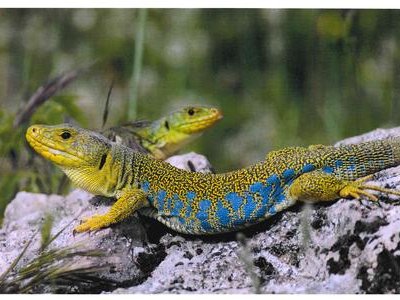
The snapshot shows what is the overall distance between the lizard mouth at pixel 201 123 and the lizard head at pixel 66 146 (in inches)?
41.1

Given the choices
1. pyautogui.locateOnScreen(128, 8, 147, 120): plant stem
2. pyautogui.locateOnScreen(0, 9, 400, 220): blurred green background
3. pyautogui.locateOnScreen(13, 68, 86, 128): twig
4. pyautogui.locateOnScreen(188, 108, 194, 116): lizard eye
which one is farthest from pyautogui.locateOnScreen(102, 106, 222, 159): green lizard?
pyautogui.locateOnScreen(13, 68, 86, 128): twig

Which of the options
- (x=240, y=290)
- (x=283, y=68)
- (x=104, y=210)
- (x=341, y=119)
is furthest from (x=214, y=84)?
(x=240, y=290)

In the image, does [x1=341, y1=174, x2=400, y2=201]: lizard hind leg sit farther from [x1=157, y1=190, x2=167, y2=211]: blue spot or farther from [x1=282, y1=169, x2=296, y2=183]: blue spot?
[x1=157, y1=190, x2=167, y2=211]: blue spot

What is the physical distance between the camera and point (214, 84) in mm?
5277

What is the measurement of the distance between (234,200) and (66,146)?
839 mm

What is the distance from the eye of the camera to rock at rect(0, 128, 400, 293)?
3533mm

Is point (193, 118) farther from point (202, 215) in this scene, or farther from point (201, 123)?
point (202, 215)

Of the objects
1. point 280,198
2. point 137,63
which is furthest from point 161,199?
point 137,63

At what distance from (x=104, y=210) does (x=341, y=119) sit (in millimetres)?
1716

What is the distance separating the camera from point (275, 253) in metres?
3.78

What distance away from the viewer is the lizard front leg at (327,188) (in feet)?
12.2

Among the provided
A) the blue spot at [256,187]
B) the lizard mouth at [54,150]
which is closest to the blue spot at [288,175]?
the blue spot at [256,187]

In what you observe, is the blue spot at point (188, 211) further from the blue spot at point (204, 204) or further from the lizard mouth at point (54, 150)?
the lizard mouth at point (54, 150)

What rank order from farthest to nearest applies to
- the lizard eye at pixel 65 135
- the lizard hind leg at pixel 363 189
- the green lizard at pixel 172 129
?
the green lizard at pixel 172 129 < the lizard eye at pixel 65 135 < the lizard hind leg at pixel 363 189
